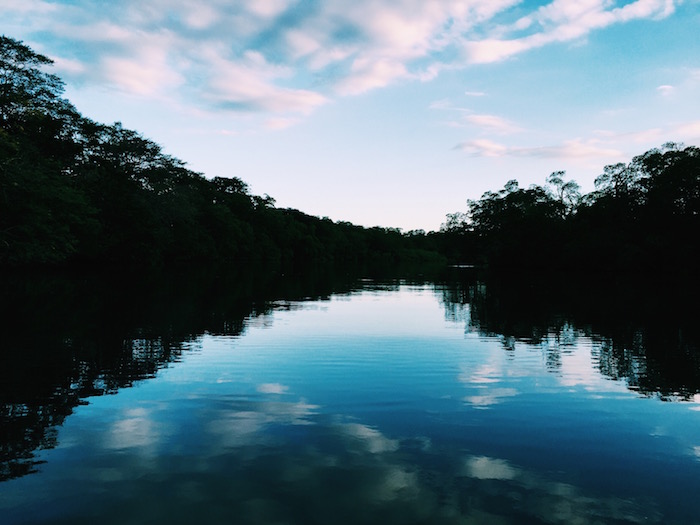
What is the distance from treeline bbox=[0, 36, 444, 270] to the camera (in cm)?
4566

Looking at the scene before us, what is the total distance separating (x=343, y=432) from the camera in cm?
980

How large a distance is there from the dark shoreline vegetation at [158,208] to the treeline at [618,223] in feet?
0.75

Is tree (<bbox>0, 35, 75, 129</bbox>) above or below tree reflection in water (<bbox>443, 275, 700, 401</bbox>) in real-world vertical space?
above

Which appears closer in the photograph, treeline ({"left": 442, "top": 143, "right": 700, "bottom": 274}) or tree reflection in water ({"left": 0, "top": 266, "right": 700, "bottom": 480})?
tree reflection in water ({"left": 0, "top": 266, "right": 700, "bottom": 480})

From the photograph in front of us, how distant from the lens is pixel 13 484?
7.29 meters

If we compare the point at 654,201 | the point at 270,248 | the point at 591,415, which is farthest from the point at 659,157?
the point at 270,248

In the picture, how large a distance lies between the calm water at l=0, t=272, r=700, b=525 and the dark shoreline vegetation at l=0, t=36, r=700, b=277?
115 feet

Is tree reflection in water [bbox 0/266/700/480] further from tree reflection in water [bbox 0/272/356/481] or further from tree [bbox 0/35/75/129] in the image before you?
tree [bbox 0/35/75/129]

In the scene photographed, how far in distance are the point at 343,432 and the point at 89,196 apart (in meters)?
72.3

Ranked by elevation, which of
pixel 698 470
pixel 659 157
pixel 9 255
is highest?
pixel 659 157

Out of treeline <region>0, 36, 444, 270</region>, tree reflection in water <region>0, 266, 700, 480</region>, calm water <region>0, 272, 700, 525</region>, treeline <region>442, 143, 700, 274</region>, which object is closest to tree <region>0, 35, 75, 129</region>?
treeline <region>0, 36, 444, 270</region>

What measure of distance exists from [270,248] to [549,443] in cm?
15364

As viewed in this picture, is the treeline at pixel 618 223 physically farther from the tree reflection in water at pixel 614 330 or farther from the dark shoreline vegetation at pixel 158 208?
the tree reflection in water at pixel 614 330

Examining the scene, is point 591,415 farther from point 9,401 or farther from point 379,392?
point 9,401
